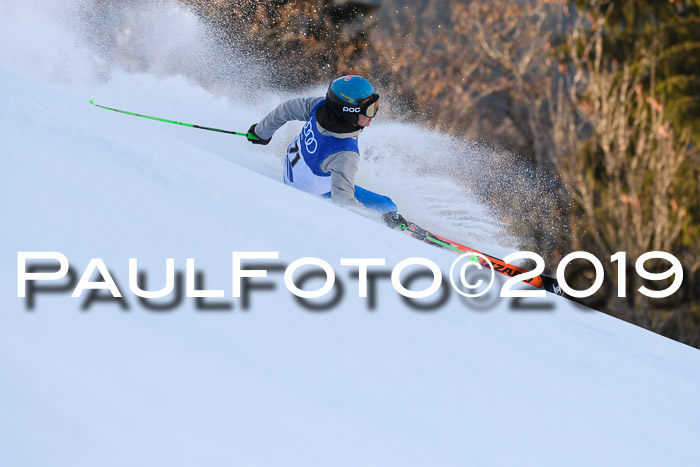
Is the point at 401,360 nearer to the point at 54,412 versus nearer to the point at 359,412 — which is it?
the point at 359,412

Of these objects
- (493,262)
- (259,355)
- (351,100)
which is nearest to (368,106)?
(351,100)

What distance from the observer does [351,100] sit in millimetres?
4375

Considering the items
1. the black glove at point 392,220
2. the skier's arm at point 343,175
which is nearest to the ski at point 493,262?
the black glove at point 392,220

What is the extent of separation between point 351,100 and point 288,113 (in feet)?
2.58

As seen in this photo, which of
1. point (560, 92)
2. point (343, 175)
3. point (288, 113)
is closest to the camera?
point (343, 175)

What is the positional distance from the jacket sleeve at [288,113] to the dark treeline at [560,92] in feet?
19.5

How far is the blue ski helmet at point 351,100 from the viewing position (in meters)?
4.36

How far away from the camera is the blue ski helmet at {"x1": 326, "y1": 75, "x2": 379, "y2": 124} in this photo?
436 cm

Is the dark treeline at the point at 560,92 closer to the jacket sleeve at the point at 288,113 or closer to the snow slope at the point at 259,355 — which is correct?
the jacket sleeve at the point at 288,113

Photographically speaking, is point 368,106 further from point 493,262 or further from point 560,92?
point 560,92

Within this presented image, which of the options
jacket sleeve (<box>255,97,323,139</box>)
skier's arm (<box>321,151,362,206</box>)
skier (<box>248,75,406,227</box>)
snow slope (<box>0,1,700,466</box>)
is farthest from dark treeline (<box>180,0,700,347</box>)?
snow slope (<box>0,1,700,466</box>)

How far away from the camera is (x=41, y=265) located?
1.76 metres

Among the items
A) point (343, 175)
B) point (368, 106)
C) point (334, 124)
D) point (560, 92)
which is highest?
point (560, 92)

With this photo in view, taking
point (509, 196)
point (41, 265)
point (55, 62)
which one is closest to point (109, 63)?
point (55, 62)
